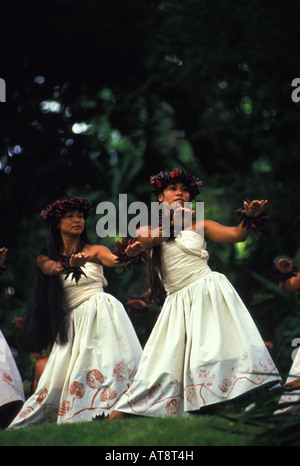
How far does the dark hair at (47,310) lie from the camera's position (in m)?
6.05

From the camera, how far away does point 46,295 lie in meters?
6.22

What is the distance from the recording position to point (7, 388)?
5730 millimetres

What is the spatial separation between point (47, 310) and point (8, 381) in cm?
73

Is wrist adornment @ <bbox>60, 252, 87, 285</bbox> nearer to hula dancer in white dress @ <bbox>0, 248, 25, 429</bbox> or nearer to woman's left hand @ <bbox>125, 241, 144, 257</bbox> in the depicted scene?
woman's left hand @ <bbox>125, 241, 144, 257</bbox>

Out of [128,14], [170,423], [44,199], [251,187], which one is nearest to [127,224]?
[44,199]

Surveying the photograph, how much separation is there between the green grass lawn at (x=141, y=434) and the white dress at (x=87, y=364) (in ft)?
3.32

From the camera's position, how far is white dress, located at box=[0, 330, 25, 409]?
5688mm

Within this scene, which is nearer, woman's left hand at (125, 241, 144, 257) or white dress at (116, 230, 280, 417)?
white dress at (116, 230, 280, 417)

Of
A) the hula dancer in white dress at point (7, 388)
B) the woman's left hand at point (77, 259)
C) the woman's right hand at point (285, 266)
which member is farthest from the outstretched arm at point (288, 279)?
the hula dancer in white dress at point (7, 388)

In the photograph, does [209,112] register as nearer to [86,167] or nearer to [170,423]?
[86,167]

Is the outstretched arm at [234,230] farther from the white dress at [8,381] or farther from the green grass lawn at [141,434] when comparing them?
the white dress at [8,381]

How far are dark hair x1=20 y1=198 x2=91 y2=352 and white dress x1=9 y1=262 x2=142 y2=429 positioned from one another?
0.29ft

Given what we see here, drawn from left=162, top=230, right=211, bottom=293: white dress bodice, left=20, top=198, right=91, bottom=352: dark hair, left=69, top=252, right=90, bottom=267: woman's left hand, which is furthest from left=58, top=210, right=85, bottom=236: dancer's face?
left=162, top=230, right=211, bottom=293: white dress bodice

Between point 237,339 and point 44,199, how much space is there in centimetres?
762
